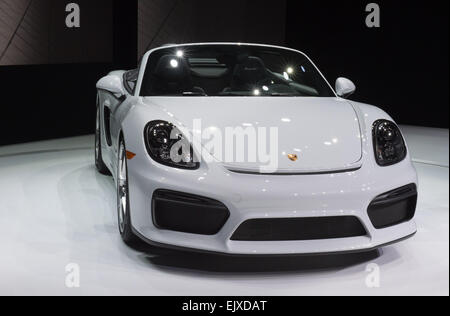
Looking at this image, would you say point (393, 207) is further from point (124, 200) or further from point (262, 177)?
point (124, 200)

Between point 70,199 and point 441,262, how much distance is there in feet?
9.02

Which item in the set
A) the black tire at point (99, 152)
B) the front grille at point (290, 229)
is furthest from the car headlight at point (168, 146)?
the black tire at point (99, 152)

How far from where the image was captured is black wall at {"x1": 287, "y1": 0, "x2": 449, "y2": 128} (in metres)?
9.62

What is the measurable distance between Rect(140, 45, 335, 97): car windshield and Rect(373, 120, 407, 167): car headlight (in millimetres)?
775

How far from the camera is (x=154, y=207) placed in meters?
3.47

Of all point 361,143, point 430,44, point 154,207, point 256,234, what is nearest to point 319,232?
point 256,234

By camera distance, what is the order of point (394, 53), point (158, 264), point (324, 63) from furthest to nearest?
point (324, 63)
point (394, 53)
point (158, 264)

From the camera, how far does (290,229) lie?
3.38 meters

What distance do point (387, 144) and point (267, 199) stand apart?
0.85 meters

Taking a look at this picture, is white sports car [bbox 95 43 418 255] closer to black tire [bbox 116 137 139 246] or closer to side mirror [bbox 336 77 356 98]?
black tire [bbox 116 137 139 246]

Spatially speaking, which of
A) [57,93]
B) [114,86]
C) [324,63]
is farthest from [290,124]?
[324,63]

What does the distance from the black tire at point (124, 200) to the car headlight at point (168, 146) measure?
0.27 m

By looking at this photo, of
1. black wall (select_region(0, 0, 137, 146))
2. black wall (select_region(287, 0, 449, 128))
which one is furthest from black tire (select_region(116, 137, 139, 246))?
black wall (select_region(287, 0, 449, 128))

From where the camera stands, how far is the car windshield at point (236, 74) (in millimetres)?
4465
